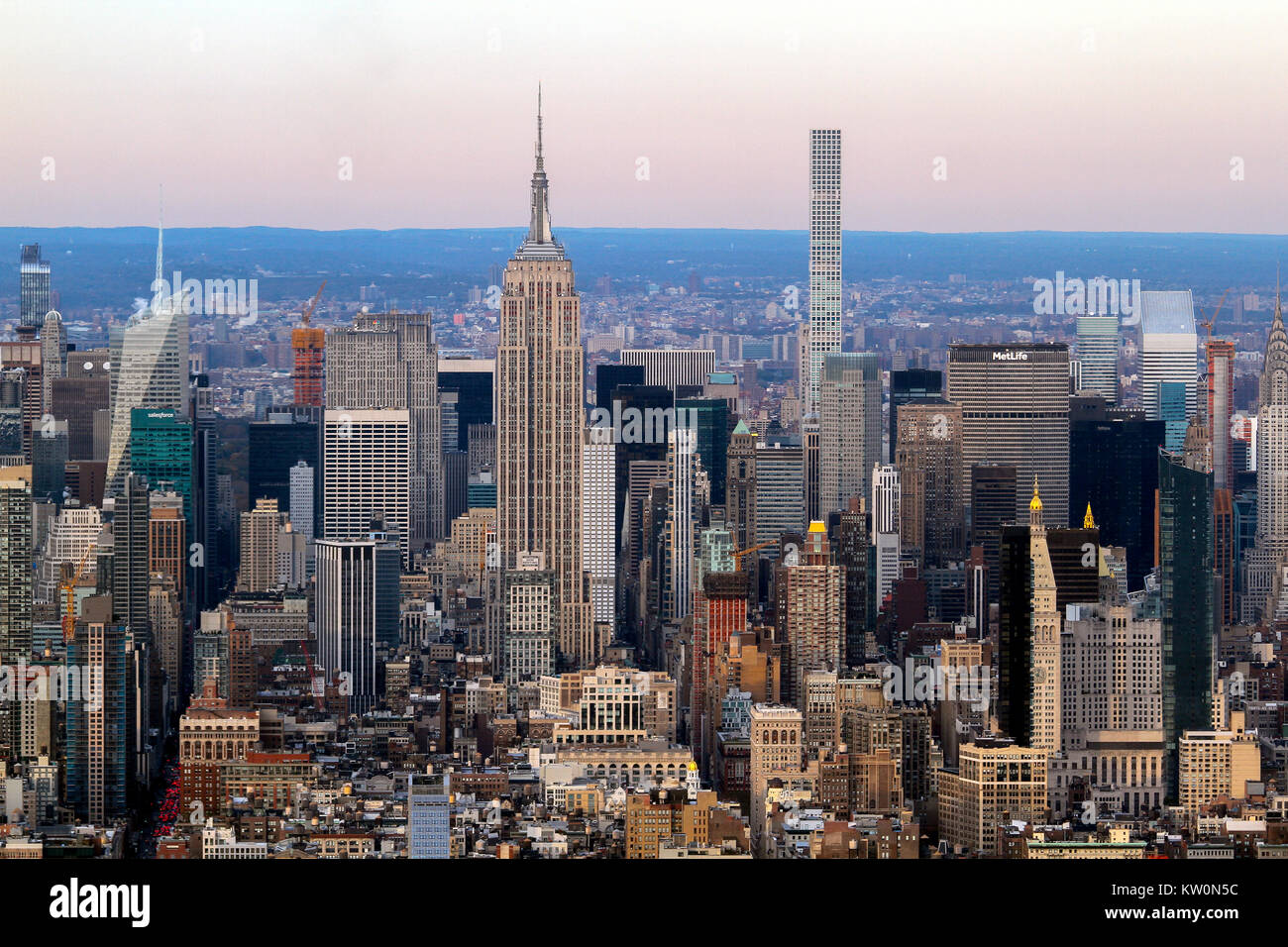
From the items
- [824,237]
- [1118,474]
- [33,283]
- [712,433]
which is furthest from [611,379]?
[33,283]

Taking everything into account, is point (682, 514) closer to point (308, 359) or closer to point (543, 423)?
point (543, 423)

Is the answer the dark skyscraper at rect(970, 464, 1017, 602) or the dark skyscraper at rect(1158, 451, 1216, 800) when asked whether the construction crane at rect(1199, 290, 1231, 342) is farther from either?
the dark skyscraper at rect(970, 464, 1017, 602)

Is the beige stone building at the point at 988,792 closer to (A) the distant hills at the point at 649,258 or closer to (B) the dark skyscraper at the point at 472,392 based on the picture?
(A) the distant hills at the point at 649,258

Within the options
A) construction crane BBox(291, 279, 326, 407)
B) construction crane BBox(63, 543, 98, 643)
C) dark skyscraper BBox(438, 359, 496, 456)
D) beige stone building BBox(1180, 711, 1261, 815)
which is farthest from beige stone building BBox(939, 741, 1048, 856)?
dark skyscraper BBox(438, 359, 496, 456)

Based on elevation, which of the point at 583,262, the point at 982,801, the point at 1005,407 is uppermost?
the point at 583,262
